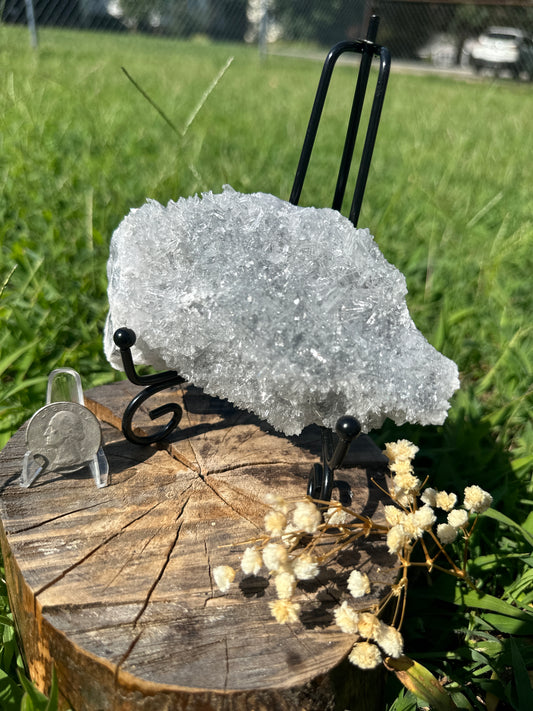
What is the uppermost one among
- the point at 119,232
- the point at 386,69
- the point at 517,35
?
the point at 517,35

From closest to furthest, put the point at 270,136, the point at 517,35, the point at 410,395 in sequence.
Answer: the point at 410,395, the point at 270,136, the point at 517,35

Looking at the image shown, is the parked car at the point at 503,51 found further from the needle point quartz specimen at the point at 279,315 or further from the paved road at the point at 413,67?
the needle point quartz specimen at the point at 279,315

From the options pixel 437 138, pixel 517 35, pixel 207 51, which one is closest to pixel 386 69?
pixel 437 138

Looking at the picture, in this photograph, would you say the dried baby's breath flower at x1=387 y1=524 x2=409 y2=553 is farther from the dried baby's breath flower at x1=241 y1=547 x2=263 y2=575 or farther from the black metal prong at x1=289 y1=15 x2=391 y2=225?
the black metal prong at x1=289 y1=15 x2=391 y2=225

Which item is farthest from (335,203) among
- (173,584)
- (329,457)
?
(173,584)

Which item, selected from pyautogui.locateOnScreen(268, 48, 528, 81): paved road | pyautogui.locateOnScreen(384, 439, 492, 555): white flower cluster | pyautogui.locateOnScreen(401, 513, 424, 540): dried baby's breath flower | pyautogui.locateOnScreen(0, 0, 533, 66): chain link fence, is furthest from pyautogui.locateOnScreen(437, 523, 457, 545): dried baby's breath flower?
pyautogui.locateOnScreen(268, 48, 528, 81): paved road

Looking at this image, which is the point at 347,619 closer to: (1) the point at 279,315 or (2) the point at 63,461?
(1) the point at 279,315

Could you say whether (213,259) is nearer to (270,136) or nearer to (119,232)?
(119,232)
